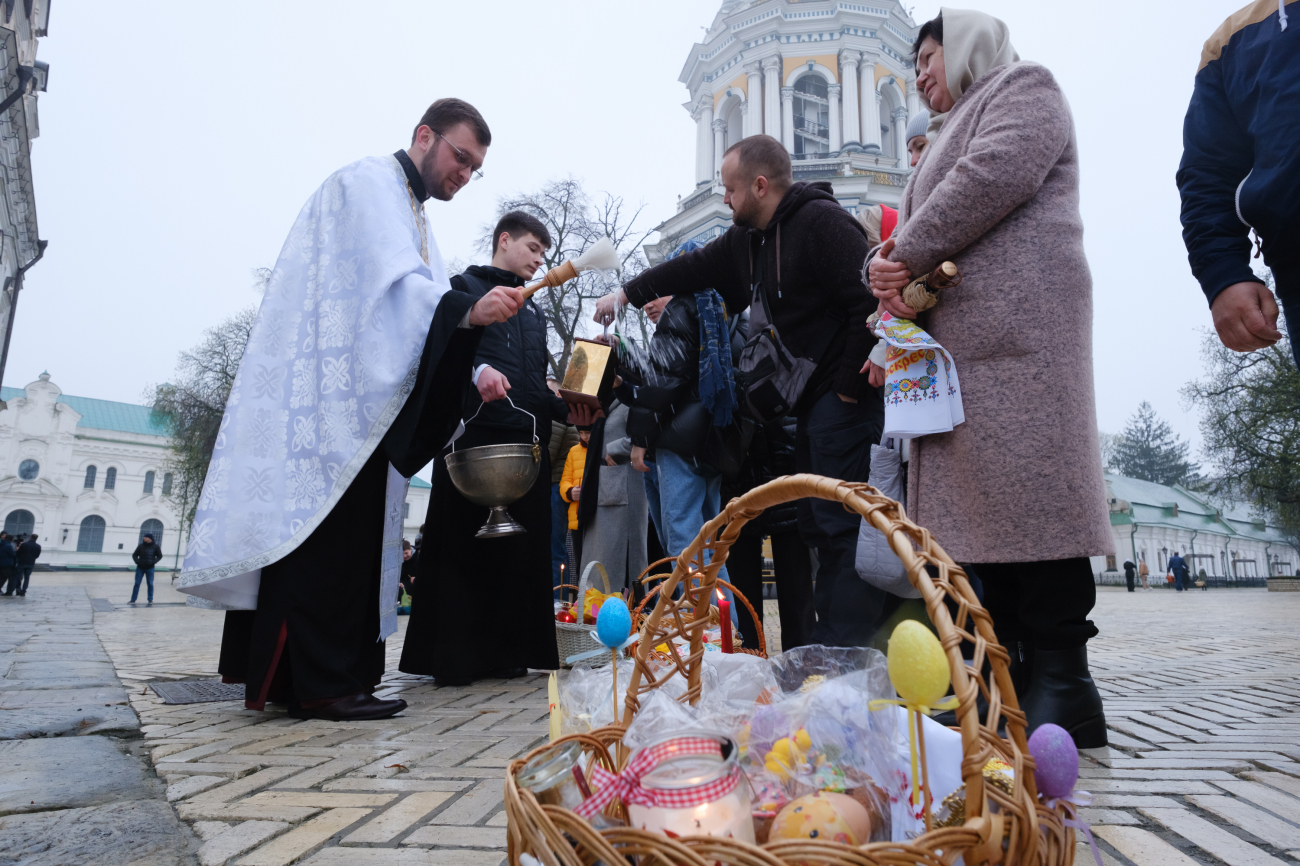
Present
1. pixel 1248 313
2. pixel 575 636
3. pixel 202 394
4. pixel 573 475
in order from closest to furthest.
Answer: pixel 1248 313 → pixel 575 636 → pixel 573 475 → pixel 202 394

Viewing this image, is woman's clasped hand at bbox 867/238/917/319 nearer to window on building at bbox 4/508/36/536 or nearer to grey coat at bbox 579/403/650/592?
grey coat at bbox 579/403/650/592

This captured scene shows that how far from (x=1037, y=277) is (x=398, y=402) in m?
2.04

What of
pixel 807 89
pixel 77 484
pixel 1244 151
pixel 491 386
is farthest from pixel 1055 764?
pixel 77 484

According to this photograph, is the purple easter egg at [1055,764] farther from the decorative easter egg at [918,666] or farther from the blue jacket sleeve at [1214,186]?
the blue jacket sleeve at [1214,186]

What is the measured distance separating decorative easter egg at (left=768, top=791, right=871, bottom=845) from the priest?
1.99 metres

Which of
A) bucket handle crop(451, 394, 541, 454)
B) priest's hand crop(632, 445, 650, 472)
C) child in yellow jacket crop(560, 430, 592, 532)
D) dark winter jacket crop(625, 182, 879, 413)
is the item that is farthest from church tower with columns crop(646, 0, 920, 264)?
dark winter jacket crop(625, 182, 879, 413)

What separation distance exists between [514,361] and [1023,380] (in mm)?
2411

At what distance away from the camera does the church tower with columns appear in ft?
89.2

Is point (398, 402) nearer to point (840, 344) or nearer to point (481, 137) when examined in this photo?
point (481, 137)

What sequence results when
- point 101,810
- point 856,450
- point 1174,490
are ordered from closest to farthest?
point 101,810 < point 856,450 < point 1174,490

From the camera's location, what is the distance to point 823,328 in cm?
283

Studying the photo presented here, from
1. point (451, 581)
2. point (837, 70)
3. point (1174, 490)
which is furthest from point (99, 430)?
point (1174, 490)

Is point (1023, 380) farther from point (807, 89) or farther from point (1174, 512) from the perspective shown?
point (1174, 512)

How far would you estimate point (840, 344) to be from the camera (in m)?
2.81
